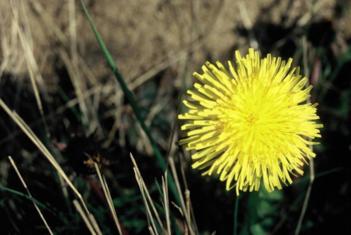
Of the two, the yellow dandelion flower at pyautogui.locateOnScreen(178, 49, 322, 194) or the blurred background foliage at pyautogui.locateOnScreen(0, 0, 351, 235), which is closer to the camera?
the yellow dandelion flower at pyautogui.locateOnScreen(178, 49, 322, 194)

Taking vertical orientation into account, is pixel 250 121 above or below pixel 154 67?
below

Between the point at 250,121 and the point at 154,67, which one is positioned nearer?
the point at 250,121

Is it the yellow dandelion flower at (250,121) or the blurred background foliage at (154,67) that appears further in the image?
the blurred background foliage at (154,67)

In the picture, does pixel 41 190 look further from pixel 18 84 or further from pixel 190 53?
pixel 190 53

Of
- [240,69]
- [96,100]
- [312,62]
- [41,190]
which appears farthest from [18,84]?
[312,62]
